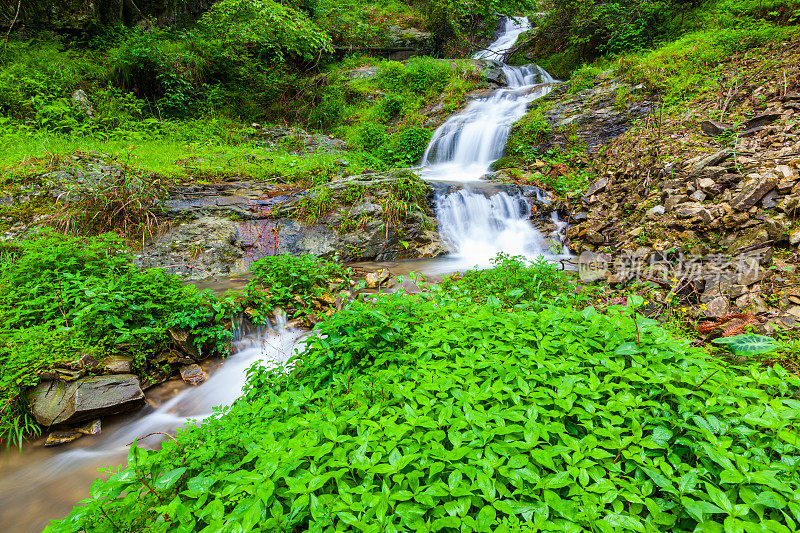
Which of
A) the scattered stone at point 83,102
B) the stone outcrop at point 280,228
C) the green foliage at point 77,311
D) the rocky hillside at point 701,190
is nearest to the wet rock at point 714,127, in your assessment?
the rocky hillside at point 701,190

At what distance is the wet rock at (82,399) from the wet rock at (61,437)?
0.33 ft

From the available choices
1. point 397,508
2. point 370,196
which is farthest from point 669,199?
point 397,508

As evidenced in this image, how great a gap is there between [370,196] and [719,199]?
560cm

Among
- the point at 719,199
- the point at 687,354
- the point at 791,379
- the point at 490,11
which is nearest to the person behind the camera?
the point at 791,379

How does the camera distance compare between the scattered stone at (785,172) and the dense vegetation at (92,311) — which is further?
the scattered stone at (785,172)

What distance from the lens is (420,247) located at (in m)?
6.82

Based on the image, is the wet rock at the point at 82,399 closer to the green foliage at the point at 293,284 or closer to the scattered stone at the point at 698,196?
the green foliage at the point at 293,284

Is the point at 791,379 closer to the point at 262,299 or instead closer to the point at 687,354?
the point at 687,354

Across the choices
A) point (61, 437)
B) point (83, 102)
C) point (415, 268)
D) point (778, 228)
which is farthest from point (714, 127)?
point (83, 102)

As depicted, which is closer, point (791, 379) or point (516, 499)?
point (516, 499)

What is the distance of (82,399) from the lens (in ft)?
9.95

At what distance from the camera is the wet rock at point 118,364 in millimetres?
3271

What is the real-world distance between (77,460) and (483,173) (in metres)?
9.64

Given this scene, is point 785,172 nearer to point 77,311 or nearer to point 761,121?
point 761,121
